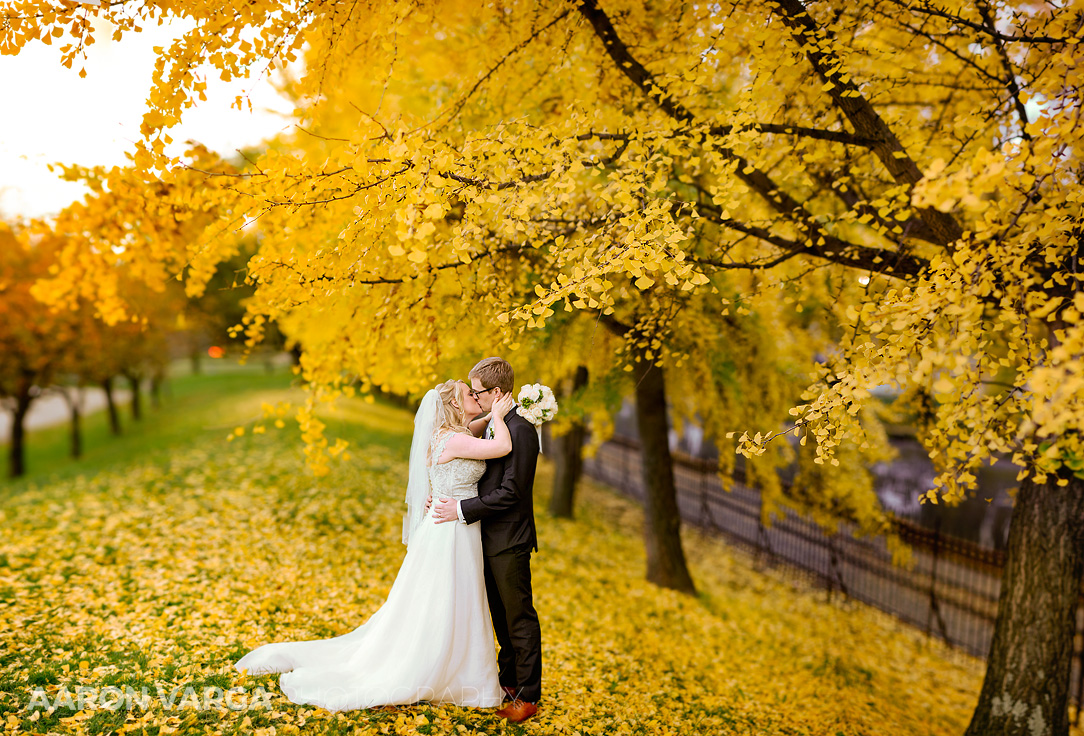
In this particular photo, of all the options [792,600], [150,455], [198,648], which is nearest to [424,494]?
[198,648]

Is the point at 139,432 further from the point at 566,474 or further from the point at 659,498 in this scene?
the point at 659,498

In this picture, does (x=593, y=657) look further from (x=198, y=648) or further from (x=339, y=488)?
(x=339, y=488)

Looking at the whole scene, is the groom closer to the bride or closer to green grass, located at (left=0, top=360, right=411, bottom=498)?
the bride

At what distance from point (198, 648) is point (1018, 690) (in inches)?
238

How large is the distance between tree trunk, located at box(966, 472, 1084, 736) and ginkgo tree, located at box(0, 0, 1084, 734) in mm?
17

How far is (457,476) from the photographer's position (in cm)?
381

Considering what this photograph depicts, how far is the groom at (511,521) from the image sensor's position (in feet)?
12.3

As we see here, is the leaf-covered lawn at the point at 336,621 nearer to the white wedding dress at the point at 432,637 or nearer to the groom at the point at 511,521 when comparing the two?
the white wedding dress at the point at 432,637

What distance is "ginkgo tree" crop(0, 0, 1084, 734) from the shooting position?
125 inches

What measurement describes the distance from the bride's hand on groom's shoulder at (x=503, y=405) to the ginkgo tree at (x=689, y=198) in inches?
19.8

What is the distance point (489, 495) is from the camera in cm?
374

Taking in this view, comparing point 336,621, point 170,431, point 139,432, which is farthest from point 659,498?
point 139,432

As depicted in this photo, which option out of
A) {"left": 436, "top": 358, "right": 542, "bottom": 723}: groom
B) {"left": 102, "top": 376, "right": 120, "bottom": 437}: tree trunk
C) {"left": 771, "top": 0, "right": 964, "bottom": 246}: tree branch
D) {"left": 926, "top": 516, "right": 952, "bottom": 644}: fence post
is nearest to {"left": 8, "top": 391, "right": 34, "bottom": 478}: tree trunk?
{"left": 102, "top": 376, "right": 120, "bottom": 437}: tree trunk

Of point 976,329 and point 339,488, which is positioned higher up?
point 976,329
